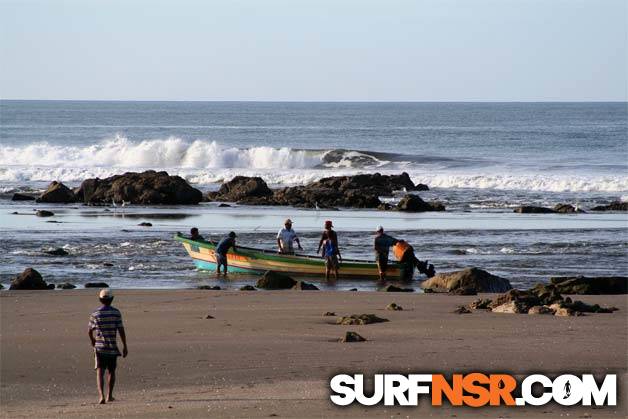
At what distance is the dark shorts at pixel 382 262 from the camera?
77.6 ft

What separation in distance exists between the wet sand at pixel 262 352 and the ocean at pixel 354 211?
4819 mm

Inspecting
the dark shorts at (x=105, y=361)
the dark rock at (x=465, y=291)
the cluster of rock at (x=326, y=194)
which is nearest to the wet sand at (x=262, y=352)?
the dark shorts at (x=105, y=361)

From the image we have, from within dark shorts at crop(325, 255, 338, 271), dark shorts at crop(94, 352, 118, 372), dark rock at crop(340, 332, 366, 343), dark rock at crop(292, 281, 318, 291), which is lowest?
dark rock at crop(292, 281, 318, 291)

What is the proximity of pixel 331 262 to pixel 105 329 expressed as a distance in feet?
42.6

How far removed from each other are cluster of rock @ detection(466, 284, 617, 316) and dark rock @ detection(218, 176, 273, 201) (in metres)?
26.9

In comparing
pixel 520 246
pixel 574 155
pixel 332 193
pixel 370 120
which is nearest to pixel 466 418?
pixel 520 246

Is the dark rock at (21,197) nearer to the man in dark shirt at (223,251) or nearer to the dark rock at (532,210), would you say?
the dark rock at (532,210)

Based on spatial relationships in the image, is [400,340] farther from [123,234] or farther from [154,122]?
[154,122]

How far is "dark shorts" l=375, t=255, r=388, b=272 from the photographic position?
2366 cm

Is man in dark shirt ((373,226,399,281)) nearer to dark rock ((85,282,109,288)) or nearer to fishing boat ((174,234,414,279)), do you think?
fishing boat ((174,234,414,279))

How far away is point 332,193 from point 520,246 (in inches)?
598

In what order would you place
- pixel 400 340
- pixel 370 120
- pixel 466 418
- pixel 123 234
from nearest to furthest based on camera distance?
1. pixel 466 418
2. pixel 400 340
3. pixel 123 234
4. pixel 370 120

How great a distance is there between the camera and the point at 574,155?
72.1 meters

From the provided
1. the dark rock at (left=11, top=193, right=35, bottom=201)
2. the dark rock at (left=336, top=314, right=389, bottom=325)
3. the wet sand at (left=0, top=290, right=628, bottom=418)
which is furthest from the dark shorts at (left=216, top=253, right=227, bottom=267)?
the dark rock at (left=11, top=193, right=35, bottom=201)
